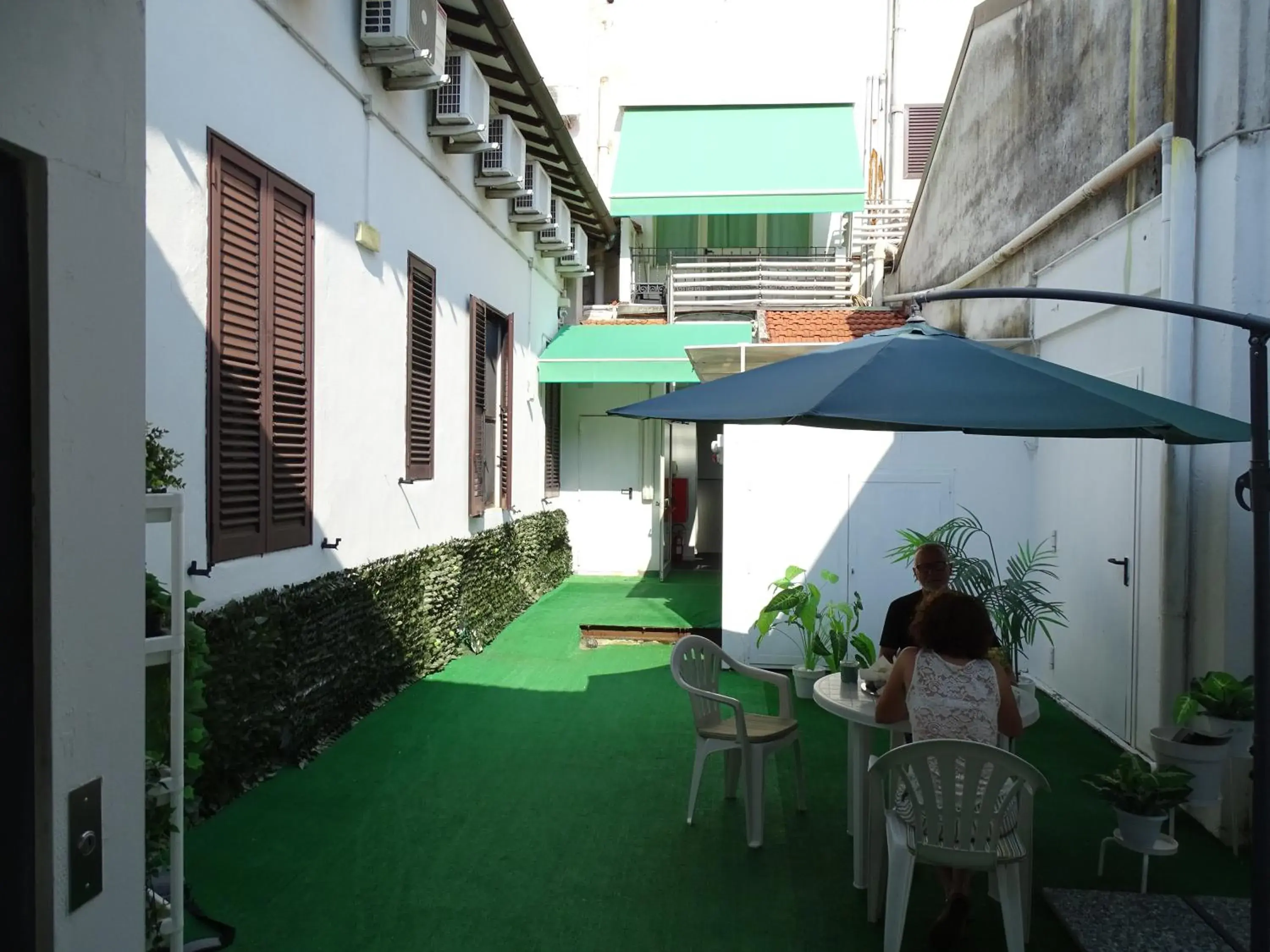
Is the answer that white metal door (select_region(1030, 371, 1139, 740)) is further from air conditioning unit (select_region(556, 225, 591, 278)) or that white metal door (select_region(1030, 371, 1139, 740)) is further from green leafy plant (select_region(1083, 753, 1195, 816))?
air conditioning unit (select_region(556, 225, 591, 278))

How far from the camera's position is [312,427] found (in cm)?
609

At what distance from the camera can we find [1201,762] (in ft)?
14.4

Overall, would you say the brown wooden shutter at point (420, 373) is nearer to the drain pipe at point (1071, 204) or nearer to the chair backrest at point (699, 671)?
the chair backrest at point (699, 671)

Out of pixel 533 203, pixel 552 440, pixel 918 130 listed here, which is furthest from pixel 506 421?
pixel 918 130

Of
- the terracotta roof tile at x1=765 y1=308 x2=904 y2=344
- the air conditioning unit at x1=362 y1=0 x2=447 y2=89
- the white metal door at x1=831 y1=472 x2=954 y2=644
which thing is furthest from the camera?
the terracotta roof tile at x1=765 y1=308 x2=904 y2=344

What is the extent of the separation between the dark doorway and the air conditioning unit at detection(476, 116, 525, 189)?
27.3ft

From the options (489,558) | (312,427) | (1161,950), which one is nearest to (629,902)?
(1161,950)

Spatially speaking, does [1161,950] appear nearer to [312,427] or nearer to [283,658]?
[283,658]

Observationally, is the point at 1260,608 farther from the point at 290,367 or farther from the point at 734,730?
the point at 290,367

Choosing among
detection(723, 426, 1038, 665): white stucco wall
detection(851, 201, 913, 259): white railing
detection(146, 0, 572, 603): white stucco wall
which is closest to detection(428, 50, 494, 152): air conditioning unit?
detection(146, 0, 572, 603): white stucco wall

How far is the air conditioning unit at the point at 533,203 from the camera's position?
11180mm

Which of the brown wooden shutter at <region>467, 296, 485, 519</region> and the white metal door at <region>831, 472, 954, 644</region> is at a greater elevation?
the brown wooden shutter at <region>467, 296, 485, 519</region>

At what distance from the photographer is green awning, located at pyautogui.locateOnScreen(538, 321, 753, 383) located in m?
12.8

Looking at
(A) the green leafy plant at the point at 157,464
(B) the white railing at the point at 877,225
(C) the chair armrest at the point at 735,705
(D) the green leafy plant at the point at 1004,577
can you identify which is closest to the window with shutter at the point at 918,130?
(B) the white railing at the point at 877,225
